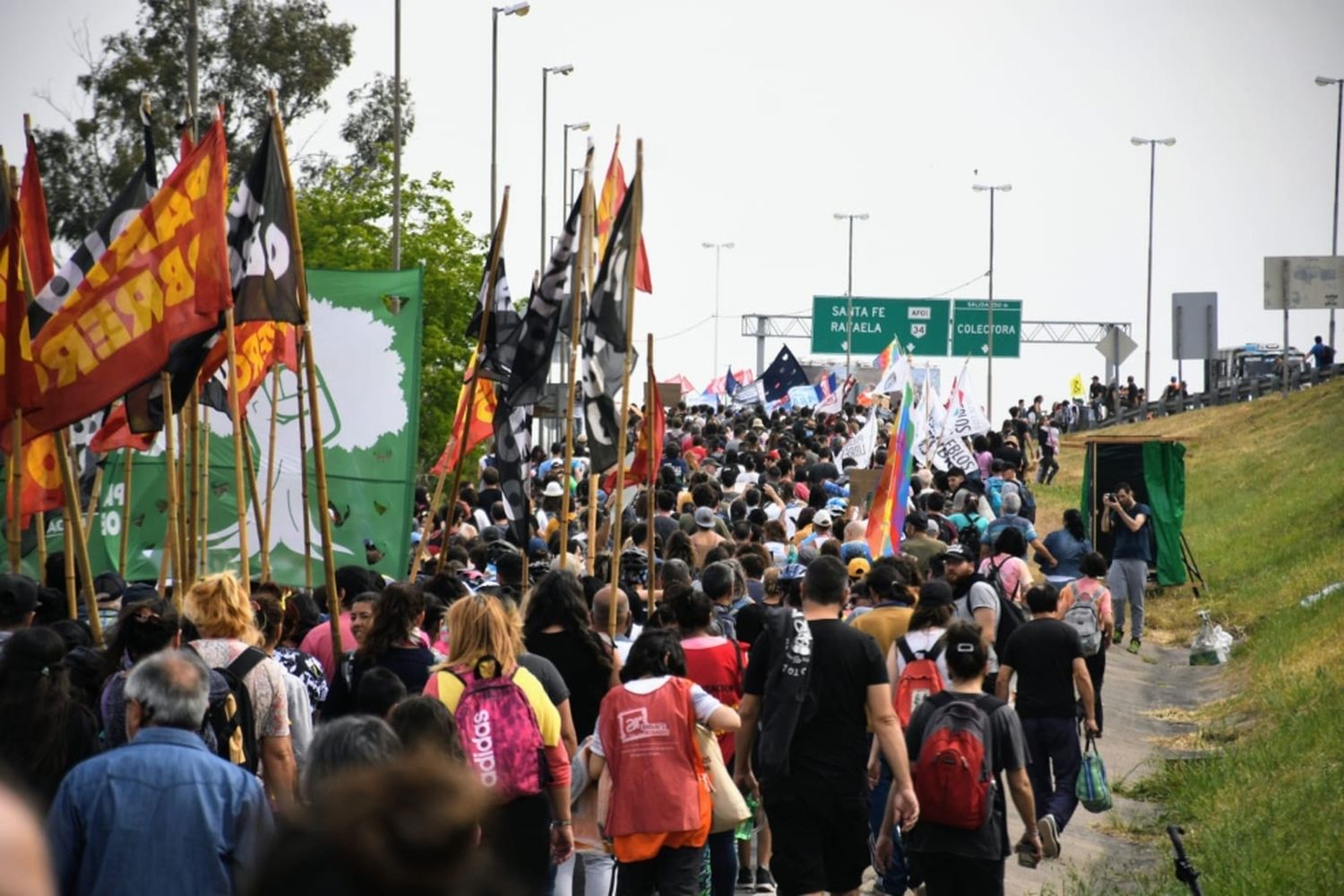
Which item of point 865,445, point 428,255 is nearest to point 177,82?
point 428,255

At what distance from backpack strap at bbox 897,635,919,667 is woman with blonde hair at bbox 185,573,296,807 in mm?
3616

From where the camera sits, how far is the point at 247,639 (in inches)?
273

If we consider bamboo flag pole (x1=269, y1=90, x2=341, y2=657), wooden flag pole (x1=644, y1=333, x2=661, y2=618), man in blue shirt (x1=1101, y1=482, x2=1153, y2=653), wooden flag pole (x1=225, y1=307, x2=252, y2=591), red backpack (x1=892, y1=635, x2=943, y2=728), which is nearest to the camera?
bamboo flag pole (x1=269, y1=90, x2=341, y2=657)

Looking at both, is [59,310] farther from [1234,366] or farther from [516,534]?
[1234,366]

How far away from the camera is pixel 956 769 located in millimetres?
7859

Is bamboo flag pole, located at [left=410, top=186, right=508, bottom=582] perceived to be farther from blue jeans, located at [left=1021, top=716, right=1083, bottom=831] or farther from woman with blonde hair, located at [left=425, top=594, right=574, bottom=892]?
woman with blonde hair, located at [left=425, top=594, right=574, bottom=892]

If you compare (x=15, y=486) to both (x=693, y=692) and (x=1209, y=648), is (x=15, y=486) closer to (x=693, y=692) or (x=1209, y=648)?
(x=693, y=692)

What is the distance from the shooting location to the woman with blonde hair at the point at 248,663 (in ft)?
21.8

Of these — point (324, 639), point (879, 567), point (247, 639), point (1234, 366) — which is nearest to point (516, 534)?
point (879, 567)

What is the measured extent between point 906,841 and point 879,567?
243cm

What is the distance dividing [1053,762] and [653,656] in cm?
463

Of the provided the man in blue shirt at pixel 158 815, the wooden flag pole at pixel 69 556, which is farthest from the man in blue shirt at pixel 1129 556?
the man in blue shirt at pixel 158 815

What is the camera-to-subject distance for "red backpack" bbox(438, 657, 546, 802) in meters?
7.05

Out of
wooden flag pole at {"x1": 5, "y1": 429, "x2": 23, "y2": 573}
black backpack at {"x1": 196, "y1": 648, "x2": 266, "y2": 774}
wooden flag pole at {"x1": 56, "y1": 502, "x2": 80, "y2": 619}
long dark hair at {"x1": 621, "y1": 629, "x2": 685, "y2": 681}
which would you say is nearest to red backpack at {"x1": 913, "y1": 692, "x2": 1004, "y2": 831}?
long dark hair at {"x1": 621, "y1": 629, "x2": 685, "y2": 681}
